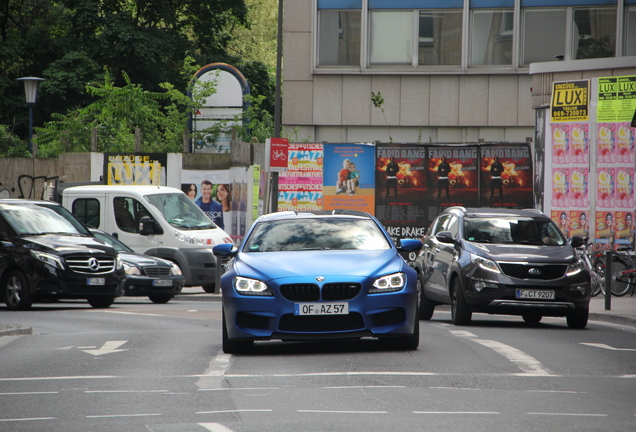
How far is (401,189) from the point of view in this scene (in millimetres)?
27078

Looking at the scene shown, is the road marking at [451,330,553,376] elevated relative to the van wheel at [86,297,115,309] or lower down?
elevated

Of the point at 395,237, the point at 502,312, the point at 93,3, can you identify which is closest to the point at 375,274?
the point at 502,312

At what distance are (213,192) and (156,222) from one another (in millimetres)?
4587

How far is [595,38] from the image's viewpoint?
3509cm

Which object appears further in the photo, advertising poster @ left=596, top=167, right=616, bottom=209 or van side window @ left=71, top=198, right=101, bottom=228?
van side window @ left=71, top=198, right=101, bottom=228

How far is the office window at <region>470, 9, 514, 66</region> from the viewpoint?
3553 cm

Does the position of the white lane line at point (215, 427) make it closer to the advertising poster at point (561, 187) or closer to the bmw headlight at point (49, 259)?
the bmw headlight at point (49, 259)

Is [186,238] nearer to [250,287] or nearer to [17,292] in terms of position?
[17,292]

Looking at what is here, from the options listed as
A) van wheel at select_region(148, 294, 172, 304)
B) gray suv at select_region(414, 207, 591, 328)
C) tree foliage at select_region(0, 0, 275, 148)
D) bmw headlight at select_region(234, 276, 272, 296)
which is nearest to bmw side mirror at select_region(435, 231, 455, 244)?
gray suv at select_region(414, 207, 591, 328)

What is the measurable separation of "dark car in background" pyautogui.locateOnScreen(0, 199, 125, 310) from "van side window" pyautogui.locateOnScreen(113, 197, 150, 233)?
3998mm

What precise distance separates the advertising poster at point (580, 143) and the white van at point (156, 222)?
731 cm

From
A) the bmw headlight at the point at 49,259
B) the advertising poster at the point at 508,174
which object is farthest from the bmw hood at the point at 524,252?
the advertising poster at the point at 508,174

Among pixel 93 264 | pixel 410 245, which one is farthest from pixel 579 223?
pixel 410 245

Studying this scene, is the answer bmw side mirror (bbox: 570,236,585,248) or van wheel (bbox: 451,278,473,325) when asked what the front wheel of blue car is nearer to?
van wheel (bbox: 451,278,473,325)
